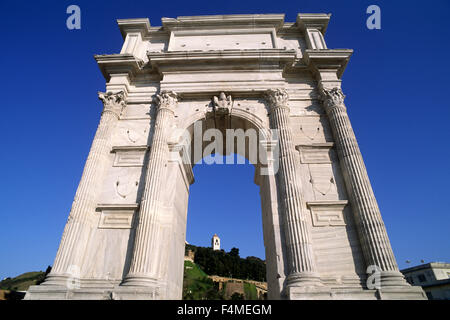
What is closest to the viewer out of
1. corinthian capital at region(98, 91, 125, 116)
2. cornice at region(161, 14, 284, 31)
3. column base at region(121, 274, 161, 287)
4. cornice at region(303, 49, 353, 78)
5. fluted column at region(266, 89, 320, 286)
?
column base at region(121, 274, 161, 287)

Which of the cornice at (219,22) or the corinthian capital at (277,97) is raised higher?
the cornice at (219,22)

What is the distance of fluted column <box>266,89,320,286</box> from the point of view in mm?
8430

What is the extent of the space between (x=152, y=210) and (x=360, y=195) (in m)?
8.25

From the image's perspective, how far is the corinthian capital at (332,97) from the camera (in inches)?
482

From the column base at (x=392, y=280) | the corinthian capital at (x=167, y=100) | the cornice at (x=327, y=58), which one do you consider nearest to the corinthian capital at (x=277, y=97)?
the cornice at (x=327, y=58)

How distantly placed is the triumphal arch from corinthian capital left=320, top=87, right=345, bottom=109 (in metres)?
0.05

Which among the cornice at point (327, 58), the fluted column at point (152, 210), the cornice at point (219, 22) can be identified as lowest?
the fluted column at point (152, 210)

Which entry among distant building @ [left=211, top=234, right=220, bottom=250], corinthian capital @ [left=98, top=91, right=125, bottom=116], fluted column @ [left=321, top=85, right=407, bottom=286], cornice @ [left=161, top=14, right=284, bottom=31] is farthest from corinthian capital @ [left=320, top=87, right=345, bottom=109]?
A: distant building @ [left=211, top=234, right=220, bottom=250]

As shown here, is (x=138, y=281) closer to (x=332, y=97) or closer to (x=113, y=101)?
(x=113, y=101)

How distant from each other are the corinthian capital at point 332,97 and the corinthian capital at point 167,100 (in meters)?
7.57

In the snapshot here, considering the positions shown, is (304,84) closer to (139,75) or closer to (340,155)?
(340,155)

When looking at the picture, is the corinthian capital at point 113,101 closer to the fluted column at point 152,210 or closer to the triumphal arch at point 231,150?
the triumphal arch at point 231,150

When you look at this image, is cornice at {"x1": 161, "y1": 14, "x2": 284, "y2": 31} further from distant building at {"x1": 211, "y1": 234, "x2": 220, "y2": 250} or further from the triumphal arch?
distant building at {"x1": 211, "y1": 234, "x2": 220, "y2": 250}

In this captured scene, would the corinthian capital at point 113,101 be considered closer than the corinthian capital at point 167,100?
No
